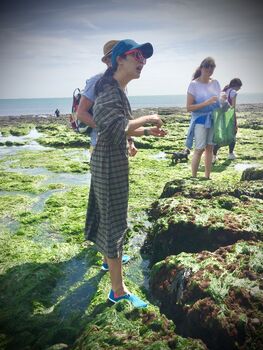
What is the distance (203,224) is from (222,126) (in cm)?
382

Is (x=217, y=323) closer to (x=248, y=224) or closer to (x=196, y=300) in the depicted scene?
(x=196, y=300)

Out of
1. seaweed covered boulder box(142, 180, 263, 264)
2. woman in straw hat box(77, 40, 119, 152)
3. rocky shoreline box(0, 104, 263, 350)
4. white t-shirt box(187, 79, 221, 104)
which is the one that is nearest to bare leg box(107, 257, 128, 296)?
rocky shoreline box(0, 104, 263, 350)

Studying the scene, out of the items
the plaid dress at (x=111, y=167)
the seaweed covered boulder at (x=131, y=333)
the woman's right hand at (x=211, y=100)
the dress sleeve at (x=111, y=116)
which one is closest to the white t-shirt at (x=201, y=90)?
the woman's right hand at (x=211, y=100)

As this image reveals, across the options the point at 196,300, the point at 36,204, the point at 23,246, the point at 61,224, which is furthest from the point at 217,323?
the point at 36,204

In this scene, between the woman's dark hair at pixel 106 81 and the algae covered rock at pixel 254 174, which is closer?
the woman's dark hair at pixel 106 81

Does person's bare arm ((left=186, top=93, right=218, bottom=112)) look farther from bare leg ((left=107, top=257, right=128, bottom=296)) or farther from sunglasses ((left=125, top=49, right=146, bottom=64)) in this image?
bare leg ((left=107, top=257, right=128, bottom=296))

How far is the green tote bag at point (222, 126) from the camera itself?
7.19 meters

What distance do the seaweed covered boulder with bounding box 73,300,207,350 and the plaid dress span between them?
0.66m

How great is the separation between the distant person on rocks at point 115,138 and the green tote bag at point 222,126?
168 inches

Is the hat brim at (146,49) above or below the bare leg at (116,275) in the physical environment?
above

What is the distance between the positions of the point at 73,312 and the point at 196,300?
4.74 ft

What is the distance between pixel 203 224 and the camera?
14.4ft

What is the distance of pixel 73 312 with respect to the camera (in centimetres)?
352

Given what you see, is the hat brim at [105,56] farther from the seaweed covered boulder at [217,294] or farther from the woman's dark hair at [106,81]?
the seaweed covered boulder at [217,294]
